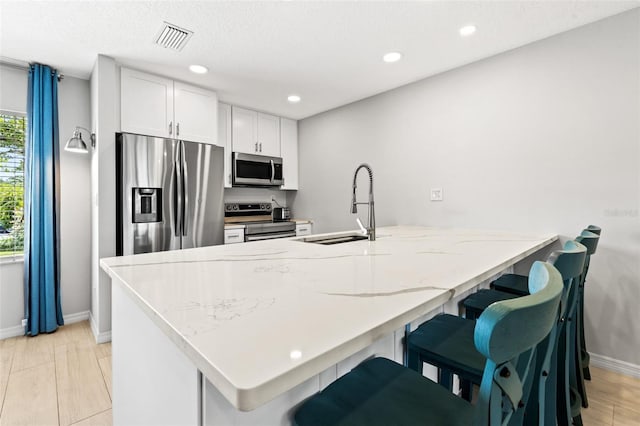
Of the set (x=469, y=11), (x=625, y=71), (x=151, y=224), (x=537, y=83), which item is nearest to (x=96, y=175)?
(x=151, y=224)

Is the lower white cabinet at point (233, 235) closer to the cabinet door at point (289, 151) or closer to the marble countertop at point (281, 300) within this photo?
the cabinet door at point (289, 151)

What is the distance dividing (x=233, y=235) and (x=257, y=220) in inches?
34.3

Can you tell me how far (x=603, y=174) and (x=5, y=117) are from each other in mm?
4980

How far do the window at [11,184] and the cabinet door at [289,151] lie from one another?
108 inches

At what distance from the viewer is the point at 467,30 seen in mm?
2223

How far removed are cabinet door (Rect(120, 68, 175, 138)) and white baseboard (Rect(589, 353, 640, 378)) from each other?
4.01 m

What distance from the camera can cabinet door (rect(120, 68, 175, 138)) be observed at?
2756 millimetres

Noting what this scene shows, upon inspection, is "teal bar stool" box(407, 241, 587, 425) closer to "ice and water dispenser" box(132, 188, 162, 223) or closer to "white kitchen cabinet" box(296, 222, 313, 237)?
"ice and water dispenser" box(132, 188, 162, 223)

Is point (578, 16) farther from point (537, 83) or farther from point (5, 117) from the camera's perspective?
point (5, 117)

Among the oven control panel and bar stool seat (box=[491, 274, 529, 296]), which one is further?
the oven control panel

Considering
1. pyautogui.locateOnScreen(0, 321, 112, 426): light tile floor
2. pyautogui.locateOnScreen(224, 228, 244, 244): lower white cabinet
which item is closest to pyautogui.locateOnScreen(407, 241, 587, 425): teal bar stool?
pyautogui.locateOnScreen(0, 321, 112, 426): light tile floor

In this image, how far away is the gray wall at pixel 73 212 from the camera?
2.94 metres

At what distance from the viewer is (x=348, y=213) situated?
3850mm

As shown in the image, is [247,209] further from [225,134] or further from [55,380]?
[55,380]
